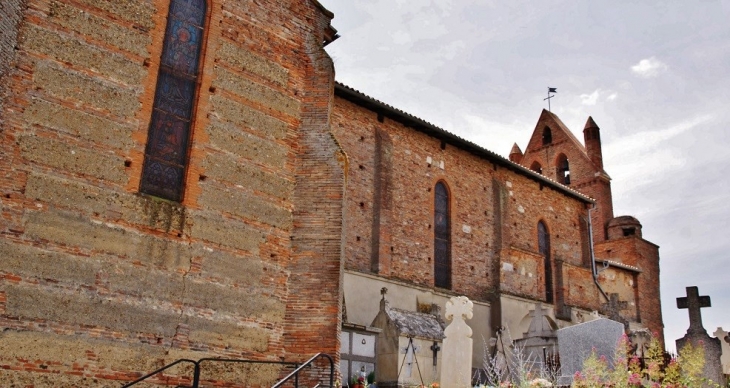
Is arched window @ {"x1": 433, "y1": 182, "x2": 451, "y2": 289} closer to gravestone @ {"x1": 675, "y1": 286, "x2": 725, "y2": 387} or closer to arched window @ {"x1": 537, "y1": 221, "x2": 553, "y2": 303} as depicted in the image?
arched window @ {"x1": 537, "y1": 221, "x2": 553, "y2": 303}

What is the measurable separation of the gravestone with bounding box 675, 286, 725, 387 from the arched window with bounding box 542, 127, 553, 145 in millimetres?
20561

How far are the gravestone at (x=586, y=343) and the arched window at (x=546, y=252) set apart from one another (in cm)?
1003

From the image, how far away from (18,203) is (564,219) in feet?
69.3

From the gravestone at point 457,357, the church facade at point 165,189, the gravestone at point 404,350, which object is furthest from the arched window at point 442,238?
the gravestone at point 457,357

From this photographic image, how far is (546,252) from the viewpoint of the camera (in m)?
24.2

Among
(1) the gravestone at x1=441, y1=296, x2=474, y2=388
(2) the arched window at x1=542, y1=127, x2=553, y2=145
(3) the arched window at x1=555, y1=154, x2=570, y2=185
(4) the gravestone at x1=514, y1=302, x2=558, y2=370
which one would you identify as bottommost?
(1) the gravestone at x1=441, y1=296, x2=474, y2=388

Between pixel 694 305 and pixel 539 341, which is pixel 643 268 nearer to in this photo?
pixel 694 305

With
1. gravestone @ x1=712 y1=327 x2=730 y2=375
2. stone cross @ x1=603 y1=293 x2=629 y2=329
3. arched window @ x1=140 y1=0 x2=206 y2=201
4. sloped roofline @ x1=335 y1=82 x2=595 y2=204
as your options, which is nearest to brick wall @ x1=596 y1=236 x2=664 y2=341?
stone cross @ x1=603 y1=293 x2=629 y2=329

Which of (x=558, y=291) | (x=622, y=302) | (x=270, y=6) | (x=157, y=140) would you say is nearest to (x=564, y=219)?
(x=558, y=291)

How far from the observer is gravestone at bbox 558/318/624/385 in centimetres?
1323

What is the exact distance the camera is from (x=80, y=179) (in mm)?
9164

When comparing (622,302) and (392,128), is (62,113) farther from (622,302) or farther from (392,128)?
(622,302)

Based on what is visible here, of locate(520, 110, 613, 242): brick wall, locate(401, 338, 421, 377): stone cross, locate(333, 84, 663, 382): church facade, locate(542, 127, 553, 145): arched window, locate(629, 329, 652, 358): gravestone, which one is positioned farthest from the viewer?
locate(542, 127, 553, 145): arched window

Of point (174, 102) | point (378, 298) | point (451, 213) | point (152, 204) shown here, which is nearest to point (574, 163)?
point (451, 213)
